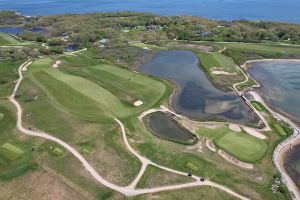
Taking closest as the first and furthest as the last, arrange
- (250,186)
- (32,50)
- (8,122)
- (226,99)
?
1. (250,186)
2. (8,122)
3. (226,99)
4. (32,50)

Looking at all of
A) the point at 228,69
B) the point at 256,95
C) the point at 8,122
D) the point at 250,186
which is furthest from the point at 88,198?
the point at 228,69

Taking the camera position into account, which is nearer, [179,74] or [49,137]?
[49,137]

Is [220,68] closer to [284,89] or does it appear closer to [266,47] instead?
[284,89]

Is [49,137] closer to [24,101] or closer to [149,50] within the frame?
[24,101]

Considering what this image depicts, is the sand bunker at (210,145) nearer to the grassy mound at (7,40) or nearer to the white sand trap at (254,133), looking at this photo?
the white sand trap at (254,133)

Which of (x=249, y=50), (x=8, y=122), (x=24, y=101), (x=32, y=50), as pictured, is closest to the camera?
(x=8, y=122)

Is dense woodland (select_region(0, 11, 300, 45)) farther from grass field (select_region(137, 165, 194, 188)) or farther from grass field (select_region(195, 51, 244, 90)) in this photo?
grass field (select_region(137, 165, 194, 188))

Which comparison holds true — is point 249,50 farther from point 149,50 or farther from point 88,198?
point 88,198

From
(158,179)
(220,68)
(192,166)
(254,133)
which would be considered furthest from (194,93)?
(158,179)
